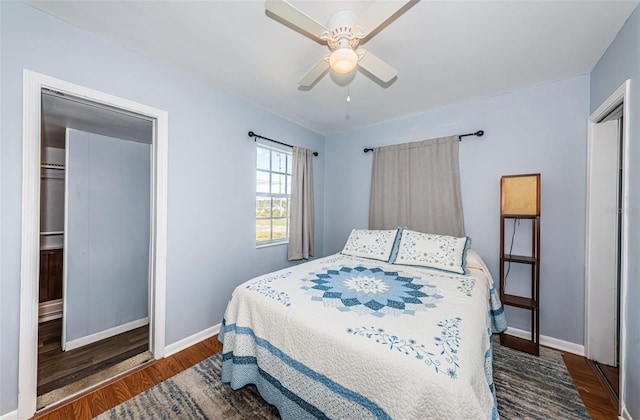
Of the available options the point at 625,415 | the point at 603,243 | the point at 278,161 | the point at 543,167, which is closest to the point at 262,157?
the point at 278,161

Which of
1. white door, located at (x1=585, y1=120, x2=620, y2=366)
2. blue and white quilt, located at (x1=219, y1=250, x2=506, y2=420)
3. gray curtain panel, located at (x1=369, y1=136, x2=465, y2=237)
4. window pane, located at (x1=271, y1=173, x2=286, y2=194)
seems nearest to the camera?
blue and white quilt, located at (x1=219, y1=250, x2=506, y2=420)

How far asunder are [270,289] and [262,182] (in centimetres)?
167

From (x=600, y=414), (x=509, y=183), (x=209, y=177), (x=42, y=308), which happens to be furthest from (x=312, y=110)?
(x=42, y=308)

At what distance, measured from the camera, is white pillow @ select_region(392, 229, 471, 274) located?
2.26 meters

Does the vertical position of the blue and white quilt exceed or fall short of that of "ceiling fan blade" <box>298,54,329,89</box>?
it falls short

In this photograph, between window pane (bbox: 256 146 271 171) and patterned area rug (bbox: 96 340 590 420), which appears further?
window pane (bbox: 256 146 271 171)

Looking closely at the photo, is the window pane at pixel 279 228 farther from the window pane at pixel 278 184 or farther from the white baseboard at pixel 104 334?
the white baseboard at pixel 104 334

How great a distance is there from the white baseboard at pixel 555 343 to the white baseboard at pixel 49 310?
5219 millimetres

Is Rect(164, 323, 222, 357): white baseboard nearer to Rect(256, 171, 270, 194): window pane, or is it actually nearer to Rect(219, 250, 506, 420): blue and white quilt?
Rect(219, 250, 506, 420): blue and white quilt

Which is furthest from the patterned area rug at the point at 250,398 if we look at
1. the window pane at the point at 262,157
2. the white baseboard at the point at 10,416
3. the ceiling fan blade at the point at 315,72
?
Result: the ceiling fan blade at the point at 315,72

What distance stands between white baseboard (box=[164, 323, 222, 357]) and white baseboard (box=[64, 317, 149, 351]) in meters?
0.98

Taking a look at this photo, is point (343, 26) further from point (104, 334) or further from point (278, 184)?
point (104, 334)

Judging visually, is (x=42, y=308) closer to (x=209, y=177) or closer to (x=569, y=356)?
(x=209, y=177)

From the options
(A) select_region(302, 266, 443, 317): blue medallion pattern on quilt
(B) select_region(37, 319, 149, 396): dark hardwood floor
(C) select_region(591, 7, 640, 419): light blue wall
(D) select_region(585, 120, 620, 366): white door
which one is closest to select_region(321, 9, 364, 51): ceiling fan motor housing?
(A) select_region(302, 266, 443, 317): blue medallion pattern on quilt
